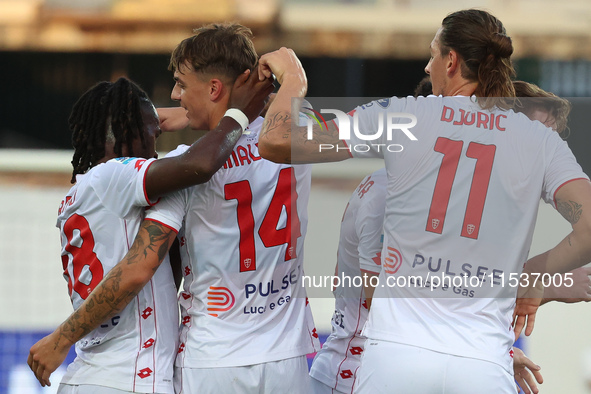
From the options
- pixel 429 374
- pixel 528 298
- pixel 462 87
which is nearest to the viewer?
pixel 429 374

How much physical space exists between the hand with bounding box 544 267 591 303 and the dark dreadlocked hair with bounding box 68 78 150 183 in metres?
1.69

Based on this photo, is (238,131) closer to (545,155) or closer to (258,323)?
(258,323)

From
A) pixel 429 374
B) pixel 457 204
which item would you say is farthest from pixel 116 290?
pixel 457 204

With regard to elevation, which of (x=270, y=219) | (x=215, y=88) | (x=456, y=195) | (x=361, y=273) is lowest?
(x=361, y=273)

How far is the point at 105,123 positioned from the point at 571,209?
67.5 inches

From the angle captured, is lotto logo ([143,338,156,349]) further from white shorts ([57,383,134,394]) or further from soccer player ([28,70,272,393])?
white shorts ([57,383,134,394])

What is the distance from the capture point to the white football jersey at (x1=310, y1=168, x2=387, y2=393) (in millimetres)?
2873

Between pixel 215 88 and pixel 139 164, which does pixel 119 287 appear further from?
pixel 215 88

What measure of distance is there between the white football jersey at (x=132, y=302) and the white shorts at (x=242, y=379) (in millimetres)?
63

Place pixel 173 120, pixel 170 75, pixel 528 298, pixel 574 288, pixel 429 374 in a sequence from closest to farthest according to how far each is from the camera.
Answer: pixel 429 374, pixel 528 298, pixel 574 288, pixel 173 120, pixel 170 75

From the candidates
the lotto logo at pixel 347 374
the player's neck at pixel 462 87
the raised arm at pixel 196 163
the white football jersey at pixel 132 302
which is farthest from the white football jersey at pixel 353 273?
the white football jersey at pixel 132 302

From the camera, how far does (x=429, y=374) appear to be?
7.76 feet

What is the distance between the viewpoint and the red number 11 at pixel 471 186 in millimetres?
2494

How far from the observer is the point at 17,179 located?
12.0 m
